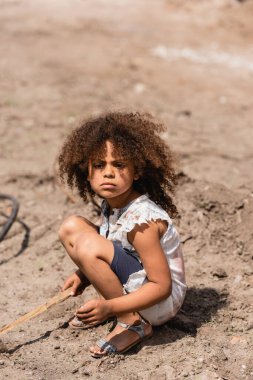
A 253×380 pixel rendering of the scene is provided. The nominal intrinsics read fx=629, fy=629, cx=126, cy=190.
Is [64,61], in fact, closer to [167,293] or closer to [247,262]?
[247,262]

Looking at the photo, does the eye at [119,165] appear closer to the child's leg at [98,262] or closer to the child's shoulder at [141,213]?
the child's shoulder at [141,213]

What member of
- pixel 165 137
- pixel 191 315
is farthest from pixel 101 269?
pixel 165 137

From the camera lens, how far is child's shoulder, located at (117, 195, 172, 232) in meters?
2.60

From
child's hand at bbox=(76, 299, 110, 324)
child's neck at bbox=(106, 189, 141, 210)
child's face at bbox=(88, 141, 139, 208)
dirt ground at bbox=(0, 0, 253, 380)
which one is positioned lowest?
dirt ground at bbox=(0, 0, 253, 380)

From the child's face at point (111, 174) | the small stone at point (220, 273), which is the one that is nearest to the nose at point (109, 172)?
the child's face at point (111, 174)

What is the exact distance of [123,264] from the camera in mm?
2654

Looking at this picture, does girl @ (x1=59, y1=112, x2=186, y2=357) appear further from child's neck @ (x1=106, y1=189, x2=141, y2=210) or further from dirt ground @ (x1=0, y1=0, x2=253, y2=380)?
dirt ground @ (x1=0, y1=0, x2=253, y2=380)

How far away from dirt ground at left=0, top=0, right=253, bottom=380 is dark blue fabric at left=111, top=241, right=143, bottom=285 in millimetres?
369

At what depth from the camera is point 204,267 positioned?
11.4 feet

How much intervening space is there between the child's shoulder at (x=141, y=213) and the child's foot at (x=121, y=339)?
460 mm

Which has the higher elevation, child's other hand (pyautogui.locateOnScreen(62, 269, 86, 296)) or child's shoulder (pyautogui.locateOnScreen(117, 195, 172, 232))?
child's shoulder (pyautogui.locateOnScreen(117, 195, 172, 232))

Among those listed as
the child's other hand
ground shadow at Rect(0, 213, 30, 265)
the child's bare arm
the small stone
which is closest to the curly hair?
the child's bare arm

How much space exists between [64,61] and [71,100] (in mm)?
1249

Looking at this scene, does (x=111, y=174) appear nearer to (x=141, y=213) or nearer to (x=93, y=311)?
(x=141, y=213)
